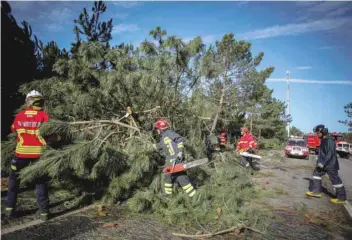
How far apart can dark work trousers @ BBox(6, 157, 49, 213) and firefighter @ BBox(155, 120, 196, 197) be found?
73.7 inches

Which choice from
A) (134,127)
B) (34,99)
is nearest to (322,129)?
(134,127)

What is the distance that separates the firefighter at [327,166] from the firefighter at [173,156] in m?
3.32

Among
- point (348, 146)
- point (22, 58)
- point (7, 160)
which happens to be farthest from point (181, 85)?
point (348, 146)

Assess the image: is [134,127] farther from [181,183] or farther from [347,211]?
[347,211]

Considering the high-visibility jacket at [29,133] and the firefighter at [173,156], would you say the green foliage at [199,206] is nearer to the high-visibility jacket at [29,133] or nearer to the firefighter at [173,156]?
the firefighter at [173,156]

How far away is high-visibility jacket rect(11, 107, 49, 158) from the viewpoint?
3.71 metres

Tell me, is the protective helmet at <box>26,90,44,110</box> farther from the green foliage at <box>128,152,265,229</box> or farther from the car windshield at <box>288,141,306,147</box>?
the car windshield at <box>288,141,306,147</box>

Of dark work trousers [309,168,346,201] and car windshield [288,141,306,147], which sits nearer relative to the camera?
dark work trousers [309,168,346,201]

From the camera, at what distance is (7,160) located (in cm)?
441

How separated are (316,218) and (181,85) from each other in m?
4.00

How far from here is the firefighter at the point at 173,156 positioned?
437 cm

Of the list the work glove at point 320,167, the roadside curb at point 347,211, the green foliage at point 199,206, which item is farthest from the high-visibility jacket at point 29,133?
the work glove at point 320,167

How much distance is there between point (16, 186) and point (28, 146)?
61 cm

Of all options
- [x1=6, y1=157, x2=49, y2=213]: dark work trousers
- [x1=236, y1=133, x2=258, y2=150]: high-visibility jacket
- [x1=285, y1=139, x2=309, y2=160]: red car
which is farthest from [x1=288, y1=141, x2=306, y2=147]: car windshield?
[x1=6, y1=157, x2=49, y2=213]: dark work trousers
